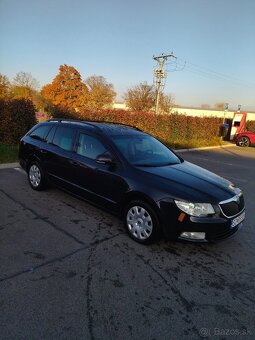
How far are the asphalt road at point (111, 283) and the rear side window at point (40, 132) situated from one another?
172cm

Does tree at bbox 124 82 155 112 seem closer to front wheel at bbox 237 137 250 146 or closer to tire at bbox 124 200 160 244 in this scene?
front wheel at bbox 237 137 250 146

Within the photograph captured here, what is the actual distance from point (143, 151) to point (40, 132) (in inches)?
96.1

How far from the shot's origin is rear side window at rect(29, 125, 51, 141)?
5.66 m

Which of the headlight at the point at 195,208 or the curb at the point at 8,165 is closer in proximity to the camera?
the headlight at the point at 195,208

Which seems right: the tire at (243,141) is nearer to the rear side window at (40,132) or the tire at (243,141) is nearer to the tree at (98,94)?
the rear side window at (40,132)

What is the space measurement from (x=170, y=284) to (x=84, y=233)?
1541 millimetres

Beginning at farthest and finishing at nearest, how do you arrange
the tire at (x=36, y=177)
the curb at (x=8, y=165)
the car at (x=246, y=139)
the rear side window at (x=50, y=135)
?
the car at (x=246, y=139) < the curb at (x=8, y=165) < the tire at (x=36, y=177) < the rear side window at (x=50, y=135)

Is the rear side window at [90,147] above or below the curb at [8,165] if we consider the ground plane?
above

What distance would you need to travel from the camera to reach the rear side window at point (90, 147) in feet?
14.6

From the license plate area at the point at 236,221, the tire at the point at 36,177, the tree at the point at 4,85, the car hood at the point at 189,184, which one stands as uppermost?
the tree at the point at 4,85

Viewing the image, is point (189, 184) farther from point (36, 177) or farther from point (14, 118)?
point (14, 118)

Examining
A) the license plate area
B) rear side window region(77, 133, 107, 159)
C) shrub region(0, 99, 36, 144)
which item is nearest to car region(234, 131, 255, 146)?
shrub region(0, 99, 36, 144)

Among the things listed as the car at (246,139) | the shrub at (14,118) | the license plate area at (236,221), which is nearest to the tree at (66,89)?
the car at (246,139)

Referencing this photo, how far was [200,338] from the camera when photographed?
2.37 metres
